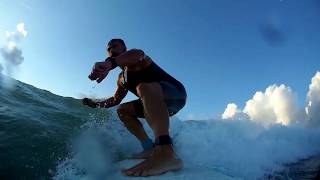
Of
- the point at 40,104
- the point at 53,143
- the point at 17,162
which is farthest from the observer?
the point at 40,104

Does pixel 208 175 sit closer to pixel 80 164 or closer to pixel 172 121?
pixel 80 164

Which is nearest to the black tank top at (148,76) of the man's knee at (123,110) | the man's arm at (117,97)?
the man's knee at (123,110)

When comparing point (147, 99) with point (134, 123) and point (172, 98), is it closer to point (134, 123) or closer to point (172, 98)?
point (172, 98)

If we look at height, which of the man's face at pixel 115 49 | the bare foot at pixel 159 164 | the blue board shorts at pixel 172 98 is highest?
the man's face at pixel 115 49

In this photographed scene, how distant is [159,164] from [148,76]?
113 cm

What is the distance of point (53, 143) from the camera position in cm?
577

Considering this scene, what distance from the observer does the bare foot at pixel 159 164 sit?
4089mm

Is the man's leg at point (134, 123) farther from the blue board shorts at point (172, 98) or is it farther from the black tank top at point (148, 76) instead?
the black tank top at point (148, 76)

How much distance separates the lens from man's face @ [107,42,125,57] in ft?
16.1

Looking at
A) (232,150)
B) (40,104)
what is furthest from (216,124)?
(40,104)

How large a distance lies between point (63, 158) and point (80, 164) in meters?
0.39

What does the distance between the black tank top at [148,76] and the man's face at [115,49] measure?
0.25 metres

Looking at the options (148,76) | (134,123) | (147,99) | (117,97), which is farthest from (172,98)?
(117,97)

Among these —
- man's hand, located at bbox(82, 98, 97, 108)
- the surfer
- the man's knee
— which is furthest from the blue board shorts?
man's hand, located at bbox(82, 98, 97, 108)
